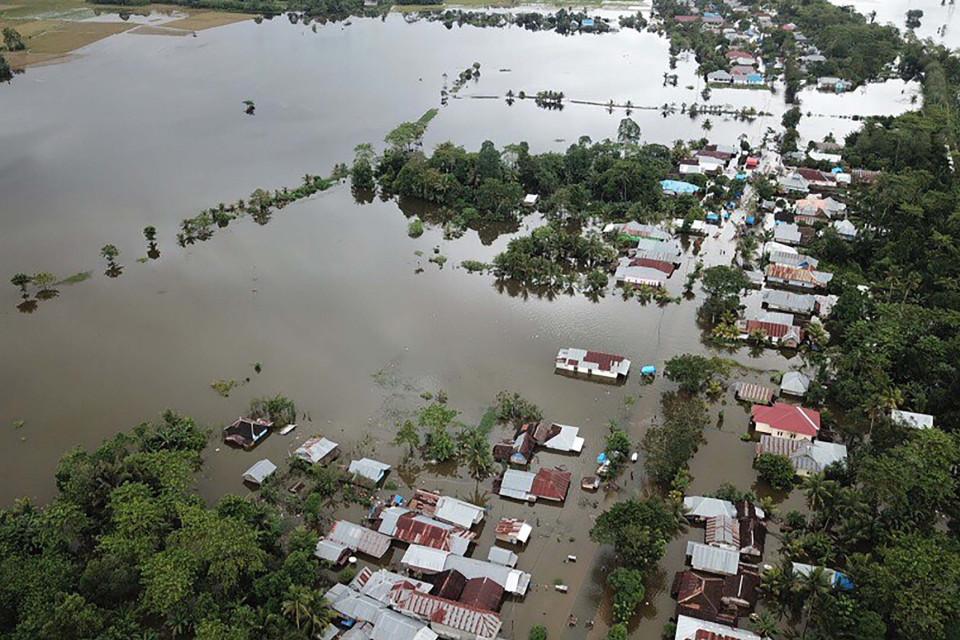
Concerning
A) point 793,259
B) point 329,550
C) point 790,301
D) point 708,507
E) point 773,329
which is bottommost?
point 329,550

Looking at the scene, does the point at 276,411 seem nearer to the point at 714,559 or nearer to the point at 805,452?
the point at 714,559

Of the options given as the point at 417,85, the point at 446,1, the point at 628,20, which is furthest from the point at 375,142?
the point at 446,1

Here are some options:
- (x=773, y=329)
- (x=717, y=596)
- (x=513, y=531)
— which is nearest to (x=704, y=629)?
(x=717, y=596)

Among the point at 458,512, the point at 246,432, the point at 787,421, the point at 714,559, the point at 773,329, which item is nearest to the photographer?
the point at 714,559

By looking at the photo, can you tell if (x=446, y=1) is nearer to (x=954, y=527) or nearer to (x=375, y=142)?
(x=375, y=142)

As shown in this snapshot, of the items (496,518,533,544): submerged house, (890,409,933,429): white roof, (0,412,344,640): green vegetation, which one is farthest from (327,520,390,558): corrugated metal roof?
(890,409,933,429): white roof

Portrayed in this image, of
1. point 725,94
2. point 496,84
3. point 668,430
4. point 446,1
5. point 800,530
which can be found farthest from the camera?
point 446,1

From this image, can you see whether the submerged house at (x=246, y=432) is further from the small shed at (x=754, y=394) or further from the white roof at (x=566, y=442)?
the small shed at (x=754, y=394)
